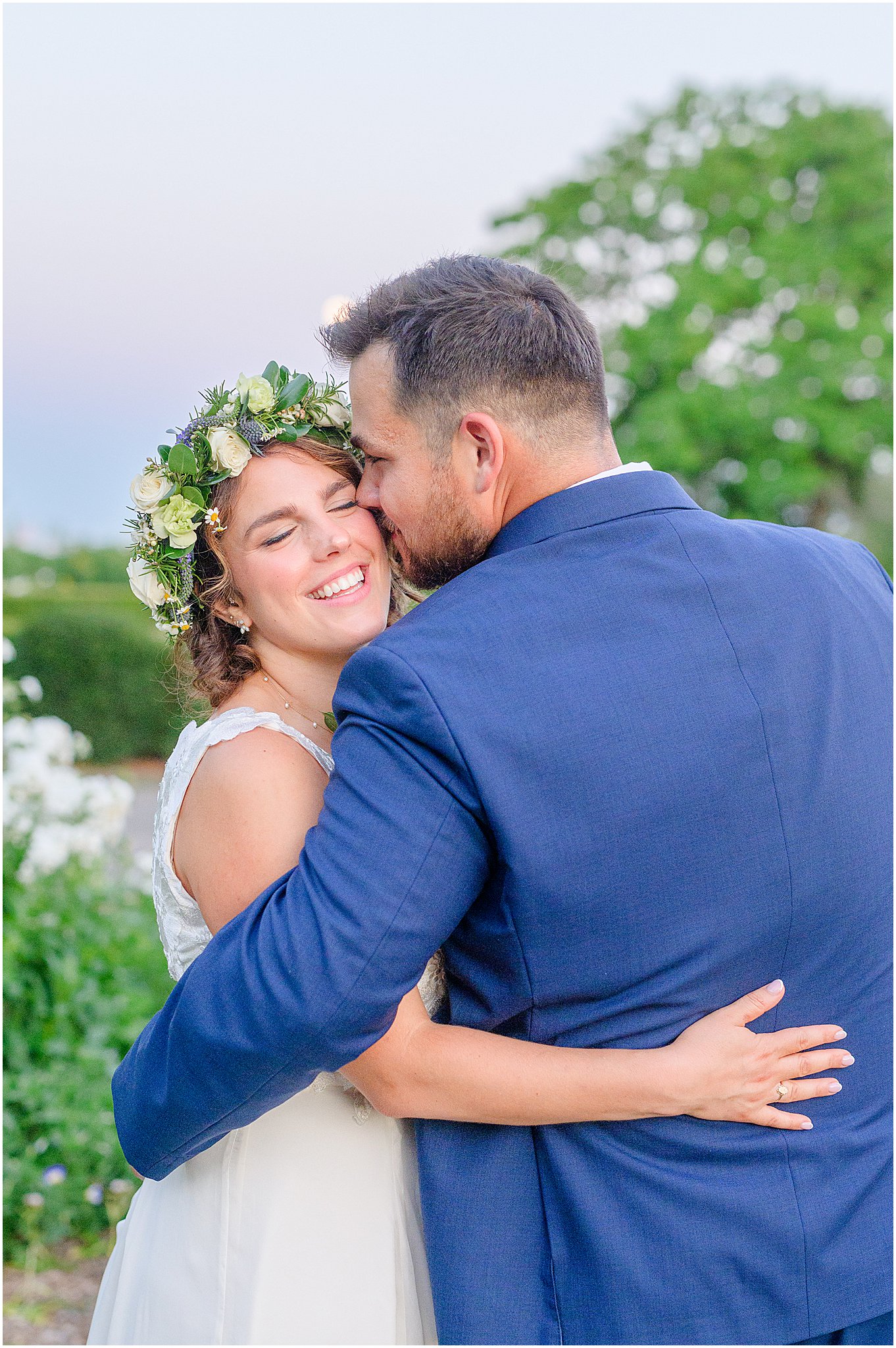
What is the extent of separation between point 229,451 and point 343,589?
380 mm

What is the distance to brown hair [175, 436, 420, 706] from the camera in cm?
250

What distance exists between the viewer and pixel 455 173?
11.9 m

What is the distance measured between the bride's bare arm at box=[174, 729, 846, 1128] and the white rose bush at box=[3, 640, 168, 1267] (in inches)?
102

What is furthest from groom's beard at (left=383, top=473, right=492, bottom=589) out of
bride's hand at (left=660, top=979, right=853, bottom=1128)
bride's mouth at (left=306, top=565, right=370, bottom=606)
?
bride's hand at (left=660, top=979, right=853, bottom=1128)

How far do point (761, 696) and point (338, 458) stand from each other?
115 cm

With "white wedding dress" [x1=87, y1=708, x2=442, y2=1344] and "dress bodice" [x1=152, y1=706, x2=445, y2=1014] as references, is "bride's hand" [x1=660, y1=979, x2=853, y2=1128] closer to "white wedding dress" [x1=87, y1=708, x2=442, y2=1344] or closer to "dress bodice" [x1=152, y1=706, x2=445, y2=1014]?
"white wedding dress" [x1=87, y1=708, x2=442, y2=1344]

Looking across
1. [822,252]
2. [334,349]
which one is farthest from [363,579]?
[822,252]

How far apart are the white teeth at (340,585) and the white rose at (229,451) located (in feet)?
1.03

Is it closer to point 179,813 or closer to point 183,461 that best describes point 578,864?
point 179,813

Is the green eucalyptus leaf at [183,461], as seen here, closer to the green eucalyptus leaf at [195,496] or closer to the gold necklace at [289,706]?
the green eucalyptus leaf at [195,496]

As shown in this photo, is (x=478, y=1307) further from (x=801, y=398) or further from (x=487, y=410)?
(x=801, y=398)

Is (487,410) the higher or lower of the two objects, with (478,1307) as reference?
higher

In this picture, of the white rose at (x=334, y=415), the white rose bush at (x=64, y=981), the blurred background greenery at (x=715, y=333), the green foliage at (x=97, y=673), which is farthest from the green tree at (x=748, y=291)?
the white rose at (x=334, y=415)

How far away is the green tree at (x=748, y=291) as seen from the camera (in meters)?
16.1
